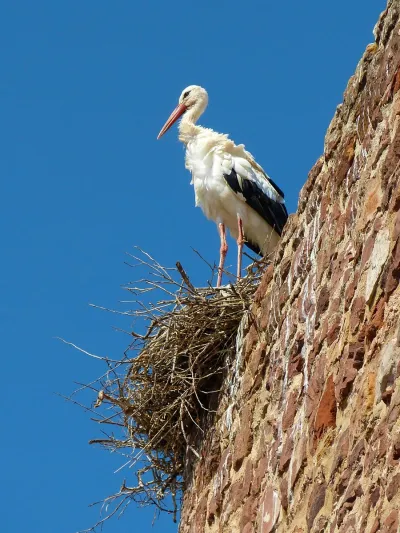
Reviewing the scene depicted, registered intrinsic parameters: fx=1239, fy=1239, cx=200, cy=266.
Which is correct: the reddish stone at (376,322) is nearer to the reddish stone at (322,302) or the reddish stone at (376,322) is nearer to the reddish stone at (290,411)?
the reddish stone at (322,302)

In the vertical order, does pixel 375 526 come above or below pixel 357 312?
below

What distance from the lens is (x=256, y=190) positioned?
33.6 feet

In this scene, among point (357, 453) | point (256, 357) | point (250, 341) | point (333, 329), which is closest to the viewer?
point (357, 453)

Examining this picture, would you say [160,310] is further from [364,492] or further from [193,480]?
[364,492]

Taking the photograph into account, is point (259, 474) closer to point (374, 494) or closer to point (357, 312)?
point (357, 312)

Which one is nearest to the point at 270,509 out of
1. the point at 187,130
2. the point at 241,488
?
the point at 241,488

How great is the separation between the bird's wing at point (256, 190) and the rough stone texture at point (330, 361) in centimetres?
313

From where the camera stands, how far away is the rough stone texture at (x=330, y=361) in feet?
14.7

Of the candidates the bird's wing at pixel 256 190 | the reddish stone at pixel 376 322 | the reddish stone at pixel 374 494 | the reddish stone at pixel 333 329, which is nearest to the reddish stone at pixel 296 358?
the reddish stone at pixel 333 329

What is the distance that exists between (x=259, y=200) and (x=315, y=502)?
18.3 ft

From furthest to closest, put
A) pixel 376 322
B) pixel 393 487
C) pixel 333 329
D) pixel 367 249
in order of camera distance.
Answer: pixel 333 329 < pixel 367 249 < pixel 376 322 < pixel 393 487

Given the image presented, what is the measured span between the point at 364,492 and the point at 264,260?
11.8 feet

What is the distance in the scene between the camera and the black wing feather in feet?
33.5

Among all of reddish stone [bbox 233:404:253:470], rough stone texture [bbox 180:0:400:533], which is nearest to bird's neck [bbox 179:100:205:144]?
rough stone texture [bbox 180:0:400:533]
